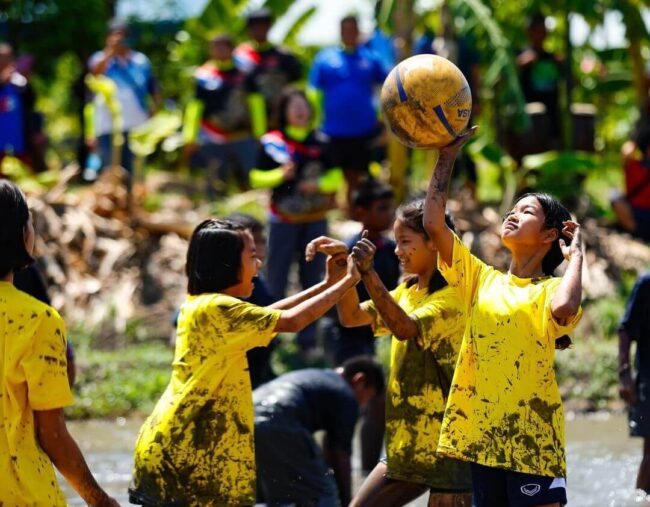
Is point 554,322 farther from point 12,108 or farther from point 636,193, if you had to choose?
point 12,108

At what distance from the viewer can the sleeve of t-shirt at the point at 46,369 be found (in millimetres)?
4117

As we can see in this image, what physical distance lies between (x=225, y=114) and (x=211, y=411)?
8551 millimetres

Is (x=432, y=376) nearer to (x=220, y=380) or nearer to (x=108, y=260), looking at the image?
(x=220, y=380)

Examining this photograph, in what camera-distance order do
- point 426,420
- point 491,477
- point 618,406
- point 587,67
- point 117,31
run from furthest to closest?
point 587,67 < point 117,31 < point 618,406 < point 426,420 < point 491,477

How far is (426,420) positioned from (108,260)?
7351 mm

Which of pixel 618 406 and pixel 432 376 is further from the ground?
pixel 432 376

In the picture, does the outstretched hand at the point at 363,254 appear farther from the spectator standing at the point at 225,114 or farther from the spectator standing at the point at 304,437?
the spectator standing at the point at 225,114

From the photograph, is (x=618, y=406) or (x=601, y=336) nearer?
(x=618, y=406)

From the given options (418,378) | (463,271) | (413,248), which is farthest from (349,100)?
(463,271)

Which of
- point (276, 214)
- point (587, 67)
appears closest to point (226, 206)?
point (276, 214)

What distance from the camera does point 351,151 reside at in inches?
474

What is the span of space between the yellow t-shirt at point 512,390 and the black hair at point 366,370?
6.82 ft

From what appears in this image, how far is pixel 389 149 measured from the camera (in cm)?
1284

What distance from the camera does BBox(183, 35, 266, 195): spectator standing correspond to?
43.0ft
